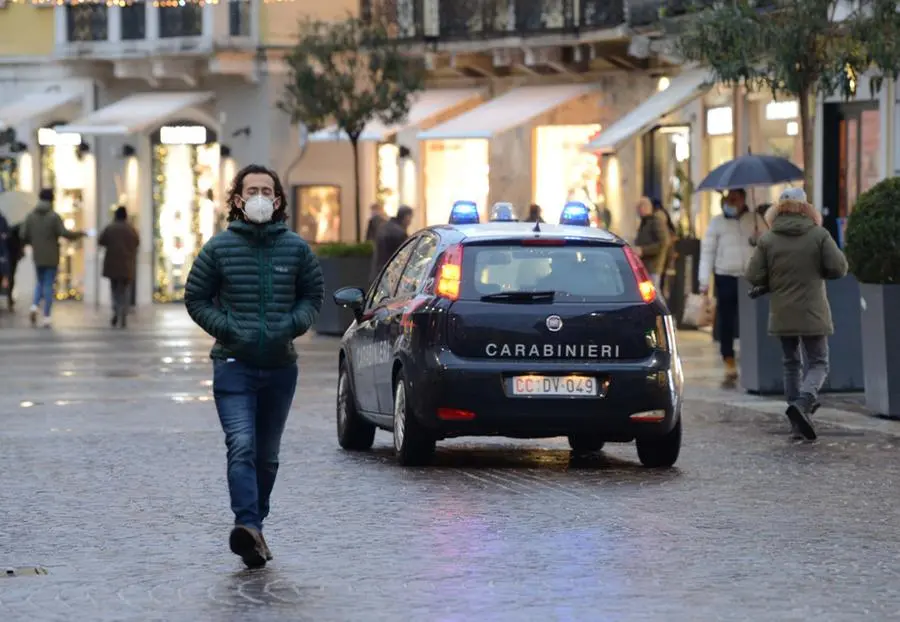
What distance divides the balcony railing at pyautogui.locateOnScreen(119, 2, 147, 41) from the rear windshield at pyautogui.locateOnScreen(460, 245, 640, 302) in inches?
1259

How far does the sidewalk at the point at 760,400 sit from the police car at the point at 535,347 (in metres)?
3.19

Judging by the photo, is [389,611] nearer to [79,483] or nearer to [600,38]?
[79,483]

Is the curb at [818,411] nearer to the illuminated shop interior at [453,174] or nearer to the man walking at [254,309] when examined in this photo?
the man walking at [254,309]

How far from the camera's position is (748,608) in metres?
9.62

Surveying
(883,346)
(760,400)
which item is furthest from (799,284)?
(760,400)

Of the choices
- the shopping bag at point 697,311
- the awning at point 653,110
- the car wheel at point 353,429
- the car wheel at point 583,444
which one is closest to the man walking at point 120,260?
the awning at point 653,110

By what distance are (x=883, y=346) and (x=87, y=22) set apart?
30.5 metres

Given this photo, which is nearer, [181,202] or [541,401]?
[541,401]

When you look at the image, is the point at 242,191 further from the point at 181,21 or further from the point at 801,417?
the point at 181,21

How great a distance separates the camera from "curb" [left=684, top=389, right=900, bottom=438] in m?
18.4

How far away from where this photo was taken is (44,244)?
124 feet

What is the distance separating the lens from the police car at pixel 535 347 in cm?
1504

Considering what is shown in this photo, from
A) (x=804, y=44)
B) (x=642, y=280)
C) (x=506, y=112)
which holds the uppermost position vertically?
(x=804, y=44)

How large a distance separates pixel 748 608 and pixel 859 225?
999cm
